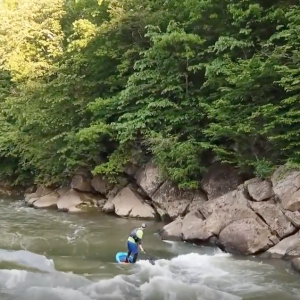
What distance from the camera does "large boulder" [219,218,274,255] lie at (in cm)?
1168

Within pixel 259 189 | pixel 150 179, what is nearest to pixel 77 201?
pixel 150 179

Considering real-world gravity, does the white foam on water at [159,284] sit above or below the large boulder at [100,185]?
below

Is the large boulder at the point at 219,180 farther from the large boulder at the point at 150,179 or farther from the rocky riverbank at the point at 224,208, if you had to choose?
the large boulder at the point at 150,179

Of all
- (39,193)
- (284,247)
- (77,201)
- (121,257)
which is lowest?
(121,257)

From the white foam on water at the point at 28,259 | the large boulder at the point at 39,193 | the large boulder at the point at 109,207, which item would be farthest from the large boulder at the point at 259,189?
the large boulder at the point at 39,193

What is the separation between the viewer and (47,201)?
65.8ft

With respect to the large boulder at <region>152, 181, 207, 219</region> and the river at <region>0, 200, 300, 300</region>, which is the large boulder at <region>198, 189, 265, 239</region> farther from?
the large boulder at <region>152, 181, 207, 219</region>

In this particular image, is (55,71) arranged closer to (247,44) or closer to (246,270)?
(247,44)

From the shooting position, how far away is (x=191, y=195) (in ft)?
52.2

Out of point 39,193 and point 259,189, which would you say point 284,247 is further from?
point 39,193

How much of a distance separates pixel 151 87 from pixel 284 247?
28.5 feet

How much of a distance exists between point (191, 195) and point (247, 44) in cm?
570

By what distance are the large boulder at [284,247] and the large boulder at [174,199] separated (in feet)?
13.4

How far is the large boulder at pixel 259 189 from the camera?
12.6 m
